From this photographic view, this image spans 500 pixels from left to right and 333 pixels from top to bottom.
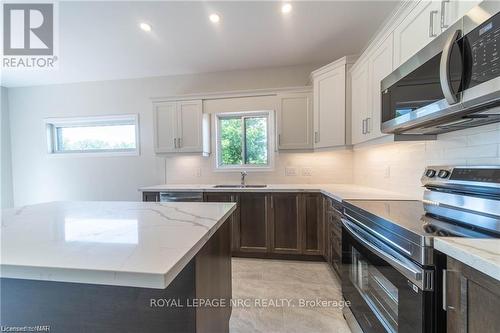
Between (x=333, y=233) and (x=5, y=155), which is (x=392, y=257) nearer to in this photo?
(x=333, y=233)

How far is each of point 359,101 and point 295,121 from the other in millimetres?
867

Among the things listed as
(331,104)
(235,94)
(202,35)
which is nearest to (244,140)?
(235,94)

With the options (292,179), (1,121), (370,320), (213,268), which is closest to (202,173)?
(292,179)

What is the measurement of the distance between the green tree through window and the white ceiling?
0.80 meters

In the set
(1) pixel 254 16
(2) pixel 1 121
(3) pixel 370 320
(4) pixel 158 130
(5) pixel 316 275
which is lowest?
(5) pixel 316 275

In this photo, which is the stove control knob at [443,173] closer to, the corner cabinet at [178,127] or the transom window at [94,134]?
the corner cabinet at [178,127]

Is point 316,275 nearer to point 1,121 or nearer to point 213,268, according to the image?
point 213,268

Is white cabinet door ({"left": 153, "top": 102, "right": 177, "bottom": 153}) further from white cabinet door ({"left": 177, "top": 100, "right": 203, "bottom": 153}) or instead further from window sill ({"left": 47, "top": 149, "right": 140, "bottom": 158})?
window sill ({"left": 47, "top": 149, "right": 140, "bottom": 158})

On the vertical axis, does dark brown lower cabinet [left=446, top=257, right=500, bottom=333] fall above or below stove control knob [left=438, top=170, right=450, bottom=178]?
below

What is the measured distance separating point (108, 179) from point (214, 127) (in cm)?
213

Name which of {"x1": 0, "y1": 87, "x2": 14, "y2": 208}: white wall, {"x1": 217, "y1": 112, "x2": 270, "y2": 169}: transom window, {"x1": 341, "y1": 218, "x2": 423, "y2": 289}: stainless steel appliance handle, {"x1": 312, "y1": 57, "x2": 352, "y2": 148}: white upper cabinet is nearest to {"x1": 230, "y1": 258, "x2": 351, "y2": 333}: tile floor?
{"x1": 341, "y1": 218, "x2": 423, "y2": 289}: stainless steel appliance handle

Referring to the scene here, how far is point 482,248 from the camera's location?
2.41 feet

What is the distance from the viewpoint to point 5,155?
4.05 metres

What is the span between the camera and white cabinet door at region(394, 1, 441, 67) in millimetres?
1339
